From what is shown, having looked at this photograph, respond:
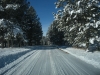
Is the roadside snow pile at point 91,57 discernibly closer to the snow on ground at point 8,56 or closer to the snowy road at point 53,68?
the snowy road at point 53,68

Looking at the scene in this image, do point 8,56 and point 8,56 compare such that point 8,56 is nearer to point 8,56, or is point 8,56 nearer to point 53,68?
point 8,56

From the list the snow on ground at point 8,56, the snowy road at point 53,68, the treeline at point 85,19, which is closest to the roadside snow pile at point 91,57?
the snowy road at point 53,68

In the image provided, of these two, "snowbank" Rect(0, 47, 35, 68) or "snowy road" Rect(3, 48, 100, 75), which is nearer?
"snowy road" Rect(3, 48, 100, 75)

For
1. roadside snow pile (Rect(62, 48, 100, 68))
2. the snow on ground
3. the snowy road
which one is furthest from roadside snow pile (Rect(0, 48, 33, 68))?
roadside snow pile (Rect(62, 48, 100, 68))

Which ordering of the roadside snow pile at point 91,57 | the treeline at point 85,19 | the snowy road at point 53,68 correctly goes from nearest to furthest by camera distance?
the snowy road at point 53,68
the roadside snow pile at point 91,57
the treeline at point 85,19

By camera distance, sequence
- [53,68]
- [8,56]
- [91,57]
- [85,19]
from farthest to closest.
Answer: [85,19] < [91,57] < [8,56] < [53,68]

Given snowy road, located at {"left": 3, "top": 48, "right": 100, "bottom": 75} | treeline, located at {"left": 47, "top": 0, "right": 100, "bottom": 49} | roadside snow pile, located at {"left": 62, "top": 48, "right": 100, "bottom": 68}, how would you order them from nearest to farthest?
snowy road, located at {"left": 3, "top": 48, "right": 100, "bottom": 75} < roadside snow pile, located at {"left": 62, "top": 48, "right": 100, "bottom": 68} < treeline, located at {"left": 47, "top": 0, "right": 100, "bottom": 49}

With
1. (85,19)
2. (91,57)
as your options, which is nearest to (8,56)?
(91,57)

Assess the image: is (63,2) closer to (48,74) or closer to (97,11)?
(97,11)

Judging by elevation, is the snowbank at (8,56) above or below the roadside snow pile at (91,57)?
above

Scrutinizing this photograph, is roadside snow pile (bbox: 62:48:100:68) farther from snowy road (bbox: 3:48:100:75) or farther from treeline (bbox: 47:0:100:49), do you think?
treeline (bbox: 47:0:100:49)

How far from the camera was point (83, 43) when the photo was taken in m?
23.5

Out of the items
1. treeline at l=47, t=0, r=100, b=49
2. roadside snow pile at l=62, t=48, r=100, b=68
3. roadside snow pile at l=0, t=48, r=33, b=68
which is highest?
treeline at l=47, t=0, r=100, b=49

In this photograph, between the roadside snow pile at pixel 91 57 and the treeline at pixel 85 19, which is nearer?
the roadside snow pile at pixel 91 57
